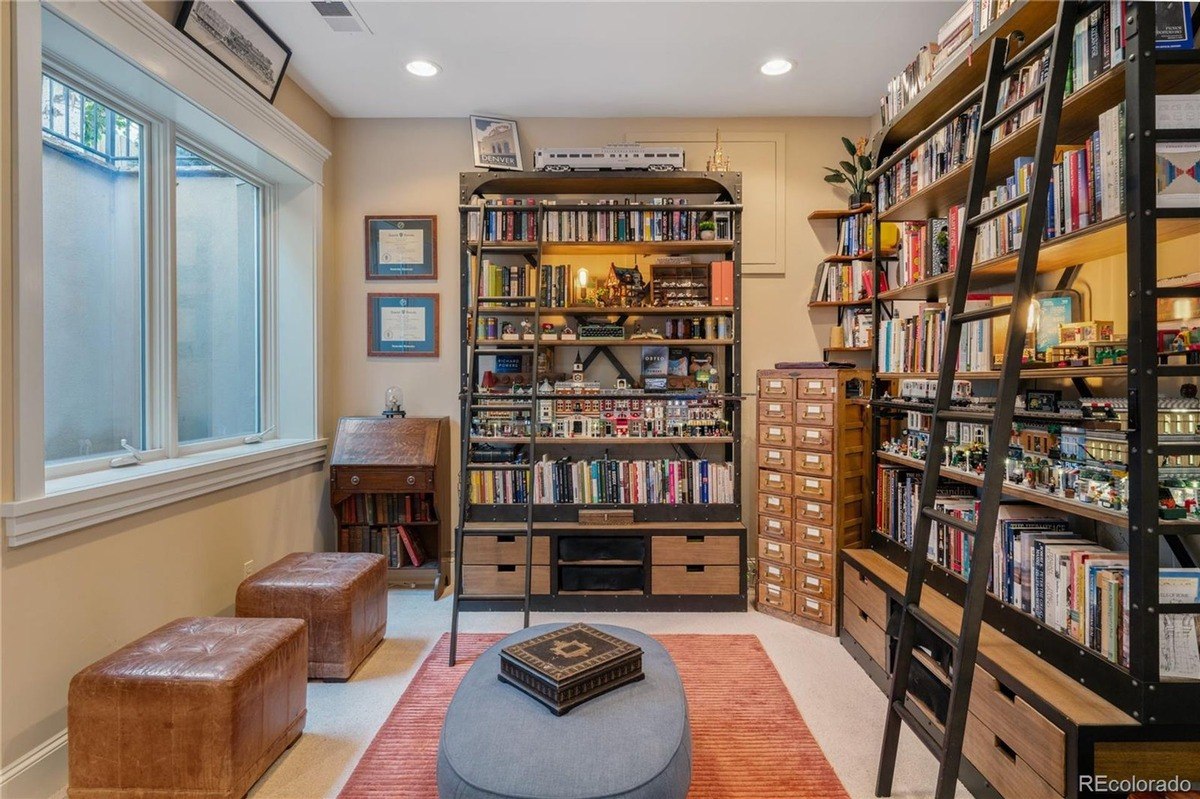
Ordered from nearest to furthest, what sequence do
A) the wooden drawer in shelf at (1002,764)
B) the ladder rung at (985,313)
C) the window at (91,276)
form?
1. the wooden drawer in shelf at (1002,764)
2. the ladder rung at (985,313)
3. the window at (91,276)

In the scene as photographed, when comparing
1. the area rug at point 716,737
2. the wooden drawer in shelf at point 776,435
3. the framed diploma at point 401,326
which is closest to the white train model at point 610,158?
the framed diploma at point 401,326

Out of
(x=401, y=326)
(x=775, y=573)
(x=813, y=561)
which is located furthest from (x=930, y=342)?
(x=401, y=326)

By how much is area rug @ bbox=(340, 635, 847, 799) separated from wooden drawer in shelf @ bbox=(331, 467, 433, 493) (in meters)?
0.99

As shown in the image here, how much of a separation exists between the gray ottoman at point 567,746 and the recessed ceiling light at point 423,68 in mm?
3091

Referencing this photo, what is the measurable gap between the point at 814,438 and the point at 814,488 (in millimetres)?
273

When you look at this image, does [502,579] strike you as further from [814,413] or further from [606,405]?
[814,413]

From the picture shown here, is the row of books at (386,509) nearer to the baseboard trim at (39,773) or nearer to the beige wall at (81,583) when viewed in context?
the beige wall at (81,583)

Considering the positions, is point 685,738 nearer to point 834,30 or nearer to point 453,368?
point 453,368

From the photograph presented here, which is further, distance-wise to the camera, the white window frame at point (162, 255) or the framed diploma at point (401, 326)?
the framed diploma at point (401, 326)

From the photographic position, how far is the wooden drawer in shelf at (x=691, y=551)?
320cm

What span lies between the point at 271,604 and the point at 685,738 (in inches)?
75.8

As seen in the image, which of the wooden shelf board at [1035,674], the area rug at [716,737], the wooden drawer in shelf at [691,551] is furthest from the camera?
the wooden drawer in shelf at [691,551]

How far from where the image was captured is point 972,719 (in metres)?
1.77

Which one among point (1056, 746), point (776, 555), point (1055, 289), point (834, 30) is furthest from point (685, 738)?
point (834, 30)
